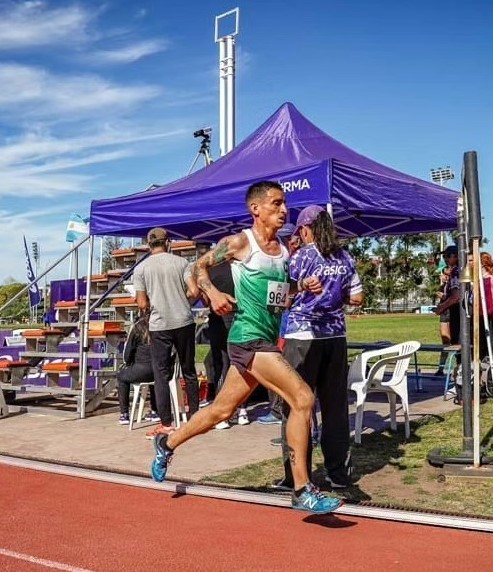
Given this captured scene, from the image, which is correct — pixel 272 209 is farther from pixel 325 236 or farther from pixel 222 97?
pixel 222 97

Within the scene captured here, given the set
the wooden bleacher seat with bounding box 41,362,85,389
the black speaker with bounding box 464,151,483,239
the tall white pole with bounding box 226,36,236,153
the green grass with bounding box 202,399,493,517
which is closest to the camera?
the green grass with bounding box 202,399,493,517

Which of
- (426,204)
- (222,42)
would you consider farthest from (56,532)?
(222,42)

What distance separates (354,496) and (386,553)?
4.05 ft

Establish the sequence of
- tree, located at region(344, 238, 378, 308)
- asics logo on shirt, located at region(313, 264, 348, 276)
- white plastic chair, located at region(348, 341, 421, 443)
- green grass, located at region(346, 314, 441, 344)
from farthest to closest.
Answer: tree, located at region(344, 238, 378, 308)
green grass, located at region(346, 314, 441, 344)
white plastic chair, located at region(348, 341, 421, 443)
asics logo on shirt, located at region(313, 264, 348, 276)

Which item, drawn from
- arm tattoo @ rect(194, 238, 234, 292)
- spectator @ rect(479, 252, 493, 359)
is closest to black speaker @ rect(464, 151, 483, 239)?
arm tattoo @ rect(194, 238, 234, 292)

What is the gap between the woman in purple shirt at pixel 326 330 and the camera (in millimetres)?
5566

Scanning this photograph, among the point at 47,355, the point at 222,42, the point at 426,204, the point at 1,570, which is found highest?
the point at 222,42

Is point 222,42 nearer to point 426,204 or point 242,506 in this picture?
point 426,204

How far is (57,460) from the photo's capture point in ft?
23.5

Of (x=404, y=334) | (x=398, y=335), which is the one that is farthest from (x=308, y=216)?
(x=404, y=334)

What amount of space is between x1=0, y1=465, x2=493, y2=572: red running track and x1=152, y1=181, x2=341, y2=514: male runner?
0.34 m

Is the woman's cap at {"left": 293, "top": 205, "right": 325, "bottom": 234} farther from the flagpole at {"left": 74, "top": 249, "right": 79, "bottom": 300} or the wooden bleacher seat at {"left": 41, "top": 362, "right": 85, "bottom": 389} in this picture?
the flagpole at {"left": 74, "top": 249, "right": 79, "bottom": 300}

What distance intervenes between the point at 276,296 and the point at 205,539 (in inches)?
63.2

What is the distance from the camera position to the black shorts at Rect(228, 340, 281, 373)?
4.93 m
